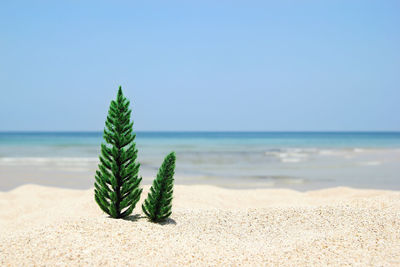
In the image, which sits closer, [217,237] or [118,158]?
[217,237]

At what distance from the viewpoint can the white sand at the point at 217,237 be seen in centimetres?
668

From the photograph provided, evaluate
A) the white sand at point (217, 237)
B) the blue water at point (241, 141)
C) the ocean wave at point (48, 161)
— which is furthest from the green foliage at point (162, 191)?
the blue water at point (241, 141)

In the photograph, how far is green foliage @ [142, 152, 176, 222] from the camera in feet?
29.3

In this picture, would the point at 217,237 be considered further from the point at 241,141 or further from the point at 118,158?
the point at 241,141

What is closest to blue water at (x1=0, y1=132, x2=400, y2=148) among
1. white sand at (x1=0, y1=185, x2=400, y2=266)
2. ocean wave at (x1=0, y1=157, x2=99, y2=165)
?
ocean wave at (x1=0, y1=157, x2=99, y2=165)

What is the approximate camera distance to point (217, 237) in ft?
27.6

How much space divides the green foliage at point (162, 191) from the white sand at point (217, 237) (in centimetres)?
34

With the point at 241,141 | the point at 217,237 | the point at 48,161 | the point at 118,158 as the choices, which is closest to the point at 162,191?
the point at 118,158

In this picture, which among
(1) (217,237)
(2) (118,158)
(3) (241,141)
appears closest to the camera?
(1) (217,237)

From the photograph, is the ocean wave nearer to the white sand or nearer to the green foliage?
the white sand

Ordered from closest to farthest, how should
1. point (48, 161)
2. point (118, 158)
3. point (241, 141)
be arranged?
point (118, 158)
point (48, 161)
point (241, 141)

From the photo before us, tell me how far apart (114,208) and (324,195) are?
915 cm

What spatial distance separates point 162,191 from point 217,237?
1674mm

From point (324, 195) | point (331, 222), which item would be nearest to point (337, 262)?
point (331, 222)
